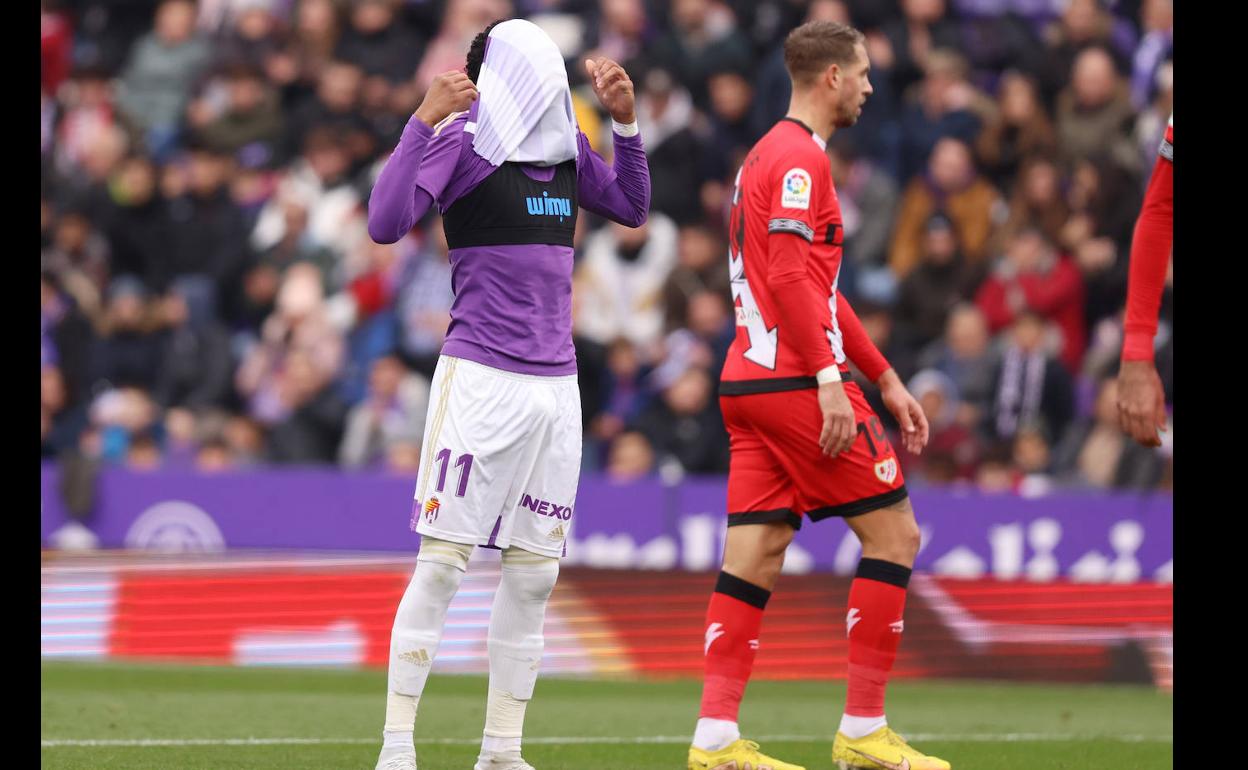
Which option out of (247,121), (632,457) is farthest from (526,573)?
(247,121)

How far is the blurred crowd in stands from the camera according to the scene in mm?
13102

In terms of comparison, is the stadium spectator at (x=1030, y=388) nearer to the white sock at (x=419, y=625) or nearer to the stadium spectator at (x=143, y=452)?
the stadium spectator at (x=143, y=452)

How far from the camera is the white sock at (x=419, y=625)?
19.2 feet

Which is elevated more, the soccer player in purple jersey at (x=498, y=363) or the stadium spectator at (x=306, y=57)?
the stadium spectator at (x=306, y=57)

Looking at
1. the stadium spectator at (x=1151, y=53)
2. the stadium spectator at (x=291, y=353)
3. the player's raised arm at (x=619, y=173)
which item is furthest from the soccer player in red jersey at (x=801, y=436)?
the stadium spectator at (x=1151, y=53)

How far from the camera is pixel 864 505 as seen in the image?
6570 mm

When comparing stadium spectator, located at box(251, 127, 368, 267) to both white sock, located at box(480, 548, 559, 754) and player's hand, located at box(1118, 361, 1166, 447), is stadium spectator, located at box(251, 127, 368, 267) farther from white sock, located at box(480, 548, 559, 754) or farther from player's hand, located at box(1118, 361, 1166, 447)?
player's hand, located at box(1118, 361, 1166, 447)

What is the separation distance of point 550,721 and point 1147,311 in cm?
411

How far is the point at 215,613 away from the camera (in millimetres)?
11336

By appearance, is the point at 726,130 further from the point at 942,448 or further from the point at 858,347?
the point at 858,347

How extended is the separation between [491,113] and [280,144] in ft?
35.7

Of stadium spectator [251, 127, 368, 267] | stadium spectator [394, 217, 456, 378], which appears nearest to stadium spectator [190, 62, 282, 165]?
stadium spectator [251, 127, 368, 267]

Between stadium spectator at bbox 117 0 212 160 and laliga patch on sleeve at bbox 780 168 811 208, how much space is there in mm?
11870

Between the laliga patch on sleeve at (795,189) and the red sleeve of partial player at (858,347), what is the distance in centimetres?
65
